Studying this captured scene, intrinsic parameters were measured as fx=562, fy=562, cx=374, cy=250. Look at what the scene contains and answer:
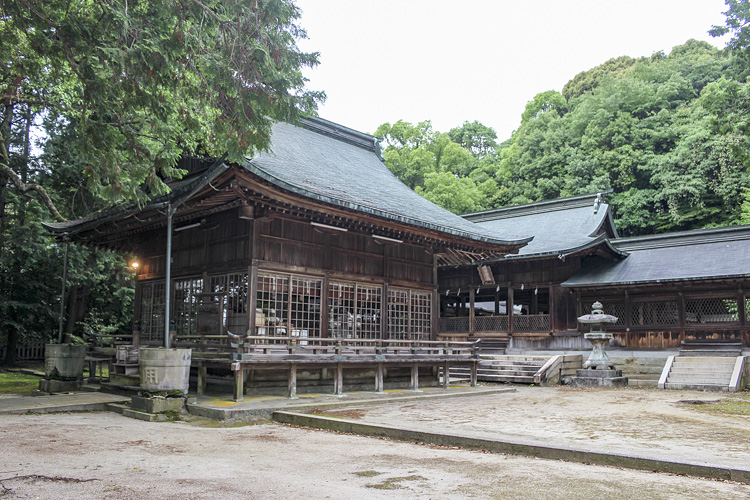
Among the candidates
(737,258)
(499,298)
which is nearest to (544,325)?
(499,298)

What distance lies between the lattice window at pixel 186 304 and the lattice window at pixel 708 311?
18.3 m

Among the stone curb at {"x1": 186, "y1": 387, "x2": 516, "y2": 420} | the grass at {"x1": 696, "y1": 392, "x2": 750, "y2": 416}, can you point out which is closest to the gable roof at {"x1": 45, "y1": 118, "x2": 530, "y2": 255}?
the stone curb at {"x1": 186, "y1": 387, "x2": 516, "y2": 420}

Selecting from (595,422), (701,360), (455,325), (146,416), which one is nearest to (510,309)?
(455,325)

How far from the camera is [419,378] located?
59.1 ft

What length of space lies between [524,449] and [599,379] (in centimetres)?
1341

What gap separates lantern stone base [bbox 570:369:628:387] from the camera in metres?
19.5

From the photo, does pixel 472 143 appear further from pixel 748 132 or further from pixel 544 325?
pixel 748 132

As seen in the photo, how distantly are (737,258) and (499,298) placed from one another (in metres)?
10.4

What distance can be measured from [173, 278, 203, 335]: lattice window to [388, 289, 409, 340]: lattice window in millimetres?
5729

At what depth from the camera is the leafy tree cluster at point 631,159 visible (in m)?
34.8

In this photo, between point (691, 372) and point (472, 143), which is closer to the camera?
point (691, 372)

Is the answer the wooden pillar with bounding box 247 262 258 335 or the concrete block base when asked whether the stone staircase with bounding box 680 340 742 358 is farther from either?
the concrete block base

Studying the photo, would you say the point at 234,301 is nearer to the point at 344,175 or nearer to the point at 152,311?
the point at 152,311

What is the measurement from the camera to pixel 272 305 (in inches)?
566
